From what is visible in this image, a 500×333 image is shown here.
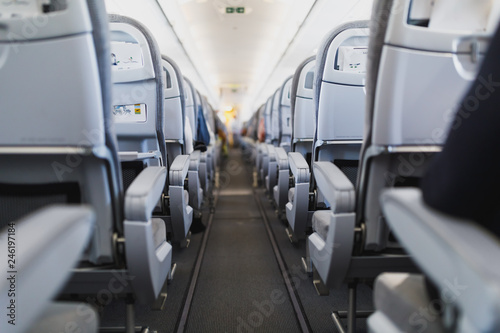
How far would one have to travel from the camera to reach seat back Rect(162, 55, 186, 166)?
259 centimetres

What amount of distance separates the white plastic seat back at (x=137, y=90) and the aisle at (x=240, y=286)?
110 centimetres

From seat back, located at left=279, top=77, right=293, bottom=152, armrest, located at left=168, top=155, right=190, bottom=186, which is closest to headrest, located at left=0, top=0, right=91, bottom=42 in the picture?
armrest, located at left=168, top=155, right=190, bottom=186

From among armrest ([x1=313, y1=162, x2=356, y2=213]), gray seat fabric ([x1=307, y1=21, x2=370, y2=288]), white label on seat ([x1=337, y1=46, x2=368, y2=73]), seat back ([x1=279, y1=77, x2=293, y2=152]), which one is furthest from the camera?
seat back ([x1=279, y1=77, x2=293, y2=152])

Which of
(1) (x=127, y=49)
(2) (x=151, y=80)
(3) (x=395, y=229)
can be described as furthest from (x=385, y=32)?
(1) (x=127, y=49)

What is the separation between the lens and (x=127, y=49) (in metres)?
2.01

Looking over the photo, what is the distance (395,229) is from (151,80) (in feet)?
6.05

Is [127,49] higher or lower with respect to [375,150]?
higher

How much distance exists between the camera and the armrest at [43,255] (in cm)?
51

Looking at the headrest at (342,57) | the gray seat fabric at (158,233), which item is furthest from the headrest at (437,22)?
the gray seat fabric at (158,233)

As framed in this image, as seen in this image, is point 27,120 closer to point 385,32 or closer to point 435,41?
point 385,32

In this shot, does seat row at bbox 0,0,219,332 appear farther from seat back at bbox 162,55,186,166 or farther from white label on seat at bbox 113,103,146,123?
seat back at bbox 162,55,186,166

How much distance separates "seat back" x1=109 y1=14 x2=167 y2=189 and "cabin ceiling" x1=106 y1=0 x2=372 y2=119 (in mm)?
2877

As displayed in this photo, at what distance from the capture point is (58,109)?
40.4 inches

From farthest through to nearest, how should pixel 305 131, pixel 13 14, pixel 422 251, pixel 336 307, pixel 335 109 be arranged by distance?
pixel 305 131
pixel 335 109
pixel 336 307
pixel 13 14
pixel 422 251
